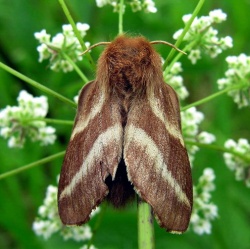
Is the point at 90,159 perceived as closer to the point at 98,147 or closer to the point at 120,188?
the point at 98,147

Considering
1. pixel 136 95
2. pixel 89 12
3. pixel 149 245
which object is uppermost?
pixel 89 12

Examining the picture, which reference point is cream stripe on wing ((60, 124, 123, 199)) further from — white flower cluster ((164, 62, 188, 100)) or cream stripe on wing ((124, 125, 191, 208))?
white flower cluster ((164, 62, 188, 100))

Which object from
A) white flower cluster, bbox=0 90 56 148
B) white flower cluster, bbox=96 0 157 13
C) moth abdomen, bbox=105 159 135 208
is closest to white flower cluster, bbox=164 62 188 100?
white flower cluster, bbox=96 0 157 13

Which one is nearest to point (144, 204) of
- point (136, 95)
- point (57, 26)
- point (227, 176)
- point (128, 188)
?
point (128, 188)

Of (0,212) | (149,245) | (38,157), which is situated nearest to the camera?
(149,245)

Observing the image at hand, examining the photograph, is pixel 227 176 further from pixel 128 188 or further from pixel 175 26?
pixel 128 188

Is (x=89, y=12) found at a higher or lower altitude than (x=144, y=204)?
higher

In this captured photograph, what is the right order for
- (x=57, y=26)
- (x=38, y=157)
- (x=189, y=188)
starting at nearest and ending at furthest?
1. (x=189, y=188)
2. (x=38, y=157)
3. (x=57, y=26)
